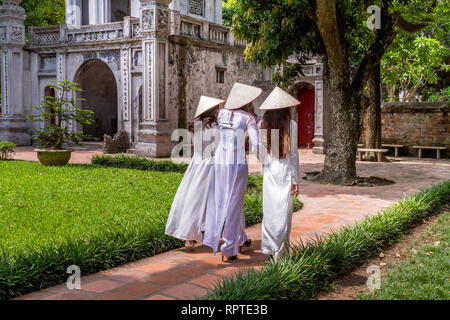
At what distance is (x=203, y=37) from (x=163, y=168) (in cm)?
712

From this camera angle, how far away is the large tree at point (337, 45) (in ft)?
33.1

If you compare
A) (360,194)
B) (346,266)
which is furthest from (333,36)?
(346,266)

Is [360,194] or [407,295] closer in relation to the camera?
[407,295]

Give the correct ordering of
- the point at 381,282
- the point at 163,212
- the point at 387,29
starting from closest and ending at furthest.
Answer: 1. the point at 381,282
2. the point at 163,212
3. the point at 387,29

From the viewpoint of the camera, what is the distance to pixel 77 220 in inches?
240

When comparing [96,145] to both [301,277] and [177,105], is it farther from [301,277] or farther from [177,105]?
[301,277]

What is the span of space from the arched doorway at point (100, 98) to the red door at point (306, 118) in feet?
29.1

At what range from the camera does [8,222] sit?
588 centimetres

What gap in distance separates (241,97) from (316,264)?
1.85 metres

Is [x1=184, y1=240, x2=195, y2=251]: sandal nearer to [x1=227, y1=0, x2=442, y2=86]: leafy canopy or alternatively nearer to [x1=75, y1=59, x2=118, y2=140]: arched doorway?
[x1=227, y1=0, x2=442, y2=86]: leafy canopy

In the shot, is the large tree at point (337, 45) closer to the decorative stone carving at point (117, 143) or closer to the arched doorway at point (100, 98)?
the decorative stone carving at point (117, 143)

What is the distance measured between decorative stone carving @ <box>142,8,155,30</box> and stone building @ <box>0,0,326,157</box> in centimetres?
3

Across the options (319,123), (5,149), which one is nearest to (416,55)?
(319,123)

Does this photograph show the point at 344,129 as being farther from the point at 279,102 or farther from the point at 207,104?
the point at 279,102
